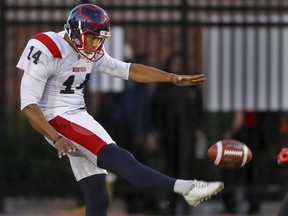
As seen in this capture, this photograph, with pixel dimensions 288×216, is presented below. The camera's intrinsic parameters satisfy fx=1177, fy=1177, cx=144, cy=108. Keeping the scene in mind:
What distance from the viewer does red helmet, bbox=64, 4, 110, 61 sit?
878cm

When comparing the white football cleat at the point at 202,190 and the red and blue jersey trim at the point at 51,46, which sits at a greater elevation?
the red and blue jersey trim at the point at 51,46

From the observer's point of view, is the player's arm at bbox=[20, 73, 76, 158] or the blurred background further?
the blurred background

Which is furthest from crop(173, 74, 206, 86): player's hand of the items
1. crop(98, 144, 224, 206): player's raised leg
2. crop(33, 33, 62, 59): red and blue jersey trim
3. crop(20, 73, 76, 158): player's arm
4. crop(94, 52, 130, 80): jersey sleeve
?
crop(20, 73, 76, 158): player's arm

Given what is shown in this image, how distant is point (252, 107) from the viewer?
13344 mm

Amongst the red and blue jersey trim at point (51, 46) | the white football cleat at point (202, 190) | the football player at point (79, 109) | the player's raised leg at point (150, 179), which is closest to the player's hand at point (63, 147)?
the football player at point (79, 109)

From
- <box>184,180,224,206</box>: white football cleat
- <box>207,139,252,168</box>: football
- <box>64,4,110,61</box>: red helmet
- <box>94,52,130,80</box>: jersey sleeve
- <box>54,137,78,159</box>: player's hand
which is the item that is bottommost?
<box>184,180,224,206</box>: white football cleat

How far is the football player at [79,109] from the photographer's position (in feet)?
28.0

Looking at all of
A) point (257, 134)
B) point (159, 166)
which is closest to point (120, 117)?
point (159, 166)

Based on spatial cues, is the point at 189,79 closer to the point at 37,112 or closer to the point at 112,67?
the point at 112,67

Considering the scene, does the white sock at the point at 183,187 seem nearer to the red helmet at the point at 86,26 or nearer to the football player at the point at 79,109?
the football player at the point at 79,109

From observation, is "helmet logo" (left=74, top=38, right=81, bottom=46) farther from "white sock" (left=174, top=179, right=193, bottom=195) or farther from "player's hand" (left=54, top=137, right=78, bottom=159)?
"white sock" (left=174, top=179, right=193, bottom=195)

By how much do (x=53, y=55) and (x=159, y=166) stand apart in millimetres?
4868

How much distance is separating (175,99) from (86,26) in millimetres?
4543

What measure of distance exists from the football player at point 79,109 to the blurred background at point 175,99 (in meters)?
3.93
